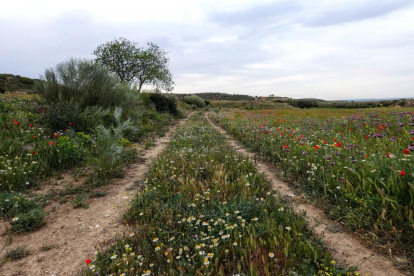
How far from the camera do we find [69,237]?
3438 millimetres

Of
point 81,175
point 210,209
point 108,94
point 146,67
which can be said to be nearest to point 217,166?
point 210,209

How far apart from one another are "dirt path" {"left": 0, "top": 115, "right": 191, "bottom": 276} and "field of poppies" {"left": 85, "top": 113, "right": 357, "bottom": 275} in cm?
31

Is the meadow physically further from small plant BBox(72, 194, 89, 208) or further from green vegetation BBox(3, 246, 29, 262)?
green vegetation BBox(3, 246, 29, 262)

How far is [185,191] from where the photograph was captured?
438 cm

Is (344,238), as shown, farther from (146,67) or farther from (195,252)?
(146,67)

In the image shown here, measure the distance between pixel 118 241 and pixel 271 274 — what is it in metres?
1.99

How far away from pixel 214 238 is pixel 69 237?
2213 millimetres

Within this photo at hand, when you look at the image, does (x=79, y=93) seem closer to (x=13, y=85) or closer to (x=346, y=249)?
(x=346, y=249)

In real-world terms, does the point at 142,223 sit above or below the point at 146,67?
below

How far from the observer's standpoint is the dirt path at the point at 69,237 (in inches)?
110

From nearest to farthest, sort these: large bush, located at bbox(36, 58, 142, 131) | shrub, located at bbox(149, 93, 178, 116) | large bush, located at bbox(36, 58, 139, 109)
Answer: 1. large bush, located at bbox(36, 58, 142, 131)
2. large bush, located at bbox(36, 58, 139, 109)
3. shrub, located at bbox(149, 93, 178, 116)

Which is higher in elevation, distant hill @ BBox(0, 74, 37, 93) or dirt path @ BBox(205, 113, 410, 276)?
distant hill @ BBox(0, 74, 37, 93)

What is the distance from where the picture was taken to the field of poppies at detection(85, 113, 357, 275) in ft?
8.33

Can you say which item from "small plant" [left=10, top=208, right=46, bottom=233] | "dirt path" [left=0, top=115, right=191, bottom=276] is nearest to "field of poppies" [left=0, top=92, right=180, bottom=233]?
"small plant" [left=10, top=208, right=46, bottom=233]
